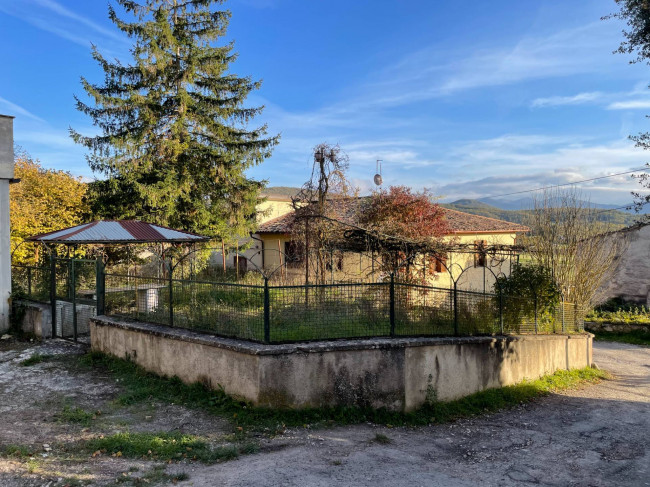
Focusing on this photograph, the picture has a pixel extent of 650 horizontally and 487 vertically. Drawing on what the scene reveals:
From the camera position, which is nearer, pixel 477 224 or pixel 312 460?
pixel 312 460

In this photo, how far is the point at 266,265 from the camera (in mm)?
23891

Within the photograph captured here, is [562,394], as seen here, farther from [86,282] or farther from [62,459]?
[86,282]

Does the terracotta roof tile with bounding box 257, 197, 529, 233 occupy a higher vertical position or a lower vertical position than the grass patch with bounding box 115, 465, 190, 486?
higher

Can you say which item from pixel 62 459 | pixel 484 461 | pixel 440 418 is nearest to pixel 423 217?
pixel 440 418

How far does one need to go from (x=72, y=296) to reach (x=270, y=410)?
249 inches

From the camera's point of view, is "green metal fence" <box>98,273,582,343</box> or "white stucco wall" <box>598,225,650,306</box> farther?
"white stucco wall" <box>598,225,650,306</box>

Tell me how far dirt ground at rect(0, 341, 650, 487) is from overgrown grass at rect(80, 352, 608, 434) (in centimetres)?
20

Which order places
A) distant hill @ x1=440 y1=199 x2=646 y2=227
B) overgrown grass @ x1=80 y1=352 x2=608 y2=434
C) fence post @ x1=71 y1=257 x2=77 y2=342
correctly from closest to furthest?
overgrown grass @ x1=80 y1=352 x2=608 y2=434
fence post @ x1=71 y1=257 x2=77 y2=342
distant hill @ x1=440 y1=199 x2=646 y2=227

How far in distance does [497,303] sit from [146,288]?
22.6ft

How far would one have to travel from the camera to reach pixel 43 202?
17.0 m

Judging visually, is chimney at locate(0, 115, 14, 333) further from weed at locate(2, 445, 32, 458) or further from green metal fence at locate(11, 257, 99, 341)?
weed at locate(2, 445, 32, 458)

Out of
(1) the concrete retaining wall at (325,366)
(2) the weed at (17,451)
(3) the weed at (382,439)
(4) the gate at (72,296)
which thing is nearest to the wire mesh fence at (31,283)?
(4) the gate at (72,296)

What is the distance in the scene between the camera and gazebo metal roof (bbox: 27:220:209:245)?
10711mm

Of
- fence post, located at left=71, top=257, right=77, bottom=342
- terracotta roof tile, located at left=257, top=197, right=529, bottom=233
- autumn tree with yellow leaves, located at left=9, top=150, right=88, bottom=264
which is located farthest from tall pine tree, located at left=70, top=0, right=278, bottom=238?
fence post, located at left=71, top=257, right=77, bottom=342
